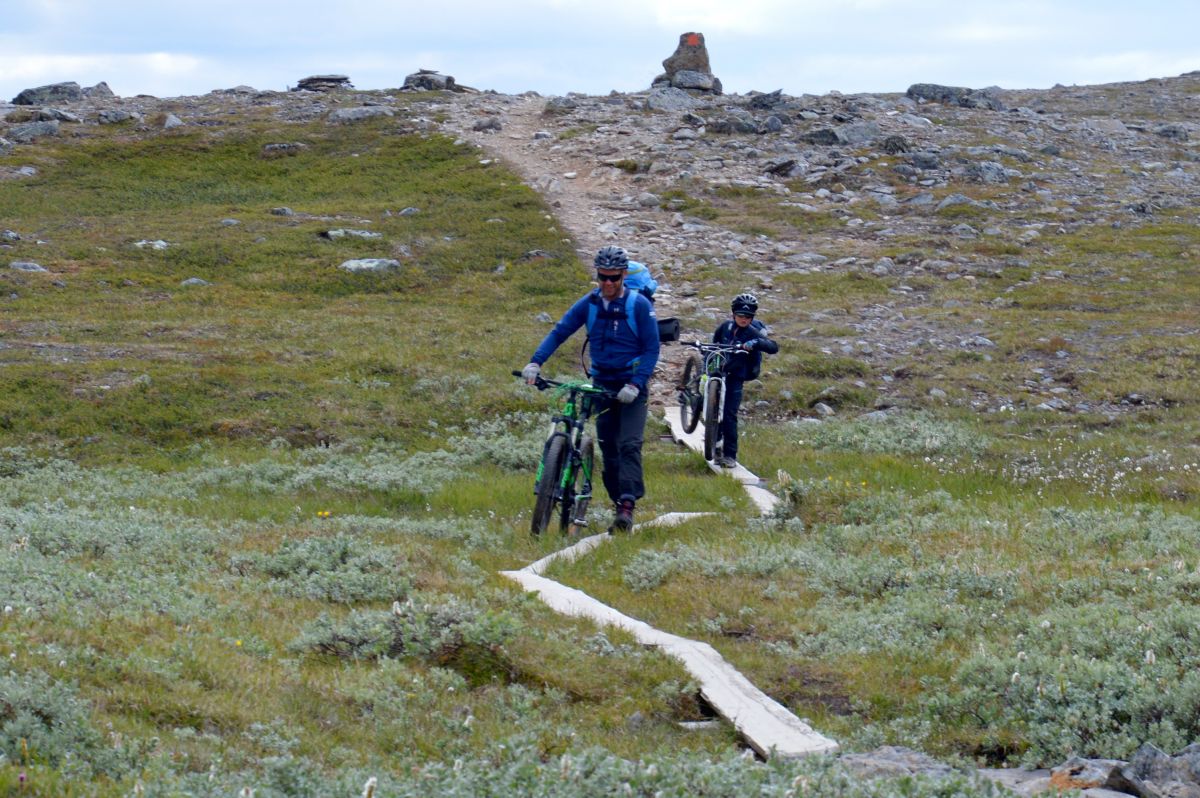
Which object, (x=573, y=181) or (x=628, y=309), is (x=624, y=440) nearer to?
(x=628, y=309)

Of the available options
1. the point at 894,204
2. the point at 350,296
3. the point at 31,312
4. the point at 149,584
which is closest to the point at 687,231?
the point at 894,204

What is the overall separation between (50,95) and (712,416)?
188 ft

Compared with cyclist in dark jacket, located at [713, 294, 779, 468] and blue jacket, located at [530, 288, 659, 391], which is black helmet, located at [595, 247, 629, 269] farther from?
cyclist in dark jacket, located at [713, 294, 779, 468]

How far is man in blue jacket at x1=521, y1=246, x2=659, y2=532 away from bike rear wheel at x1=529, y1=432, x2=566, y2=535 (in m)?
0.59

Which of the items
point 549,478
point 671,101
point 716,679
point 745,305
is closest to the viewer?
point 716,679

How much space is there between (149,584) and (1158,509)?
376 inches

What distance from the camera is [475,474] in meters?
16.1

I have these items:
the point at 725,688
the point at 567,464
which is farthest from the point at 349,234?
the point at 725,688

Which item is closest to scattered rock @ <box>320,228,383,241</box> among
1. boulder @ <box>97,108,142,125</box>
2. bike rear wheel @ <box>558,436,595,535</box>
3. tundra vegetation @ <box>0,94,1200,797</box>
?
tundra vegetation @ <box>0,94,1200,797</box>

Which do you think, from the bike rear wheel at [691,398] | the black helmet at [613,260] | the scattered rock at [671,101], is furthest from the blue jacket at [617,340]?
the scattered rock at [671,101]

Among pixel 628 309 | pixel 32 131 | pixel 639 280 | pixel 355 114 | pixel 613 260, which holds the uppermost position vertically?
pixel 355 114

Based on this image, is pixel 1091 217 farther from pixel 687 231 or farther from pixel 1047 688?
pixel 1047 688

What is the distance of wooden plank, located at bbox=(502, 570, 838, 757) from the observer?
6.75 metres

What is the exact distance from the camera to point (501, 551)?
11594 mm
